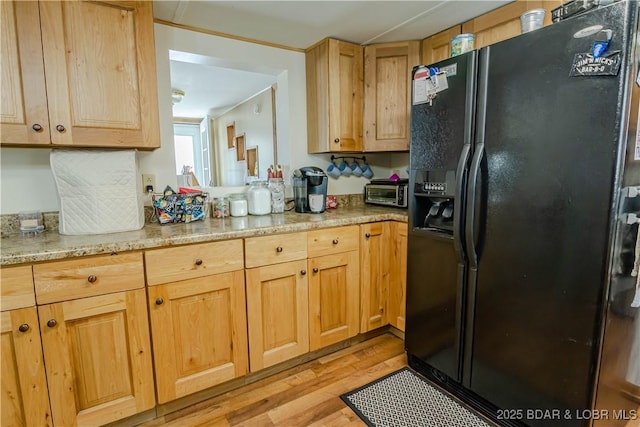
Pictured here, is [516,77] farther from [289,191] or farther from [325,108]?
[289,191]

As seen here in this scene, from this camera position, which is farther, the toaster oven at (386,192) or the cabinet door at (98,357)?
the toaster oven at (386,192)

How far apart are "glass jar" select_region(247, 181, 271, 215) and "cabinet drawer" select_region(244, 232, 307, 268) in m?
0.48

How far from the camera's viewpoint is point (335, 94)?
7.58 ft

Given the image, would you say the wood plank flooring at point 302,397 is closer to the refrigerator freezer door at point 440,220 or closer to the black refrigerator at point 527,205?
the refrigerator freezer door at point 440,220

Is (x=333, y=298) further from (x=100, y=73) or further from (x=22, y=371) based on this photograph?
(x=100, y=73)

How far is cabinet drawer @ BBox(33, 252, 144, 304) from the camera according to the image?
125cm

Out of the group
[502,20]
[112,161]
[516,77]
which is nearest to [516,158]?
[516,77]

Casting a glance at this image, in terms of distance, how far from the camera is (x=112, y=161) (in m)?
1.61

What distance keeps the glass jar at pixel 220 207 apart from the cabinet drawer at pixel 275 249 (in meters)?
0.54

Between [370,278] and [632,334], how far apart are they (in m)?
1.27

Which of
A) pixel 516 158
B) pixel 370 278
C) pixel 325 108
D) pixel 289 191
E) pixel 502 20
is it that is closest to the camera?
pixel 516 158

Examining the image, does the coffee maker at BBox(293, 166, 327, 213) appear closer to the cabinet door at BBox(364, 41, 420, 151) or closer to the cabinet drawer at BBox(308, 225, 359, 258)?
the cabinet drawer at BBox(308, 225, 359, 258)

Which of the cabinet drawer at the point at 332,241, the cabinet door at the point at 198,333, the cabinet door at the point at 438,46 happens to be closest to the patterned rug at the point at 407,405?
the cabinet door at the point at 198,333

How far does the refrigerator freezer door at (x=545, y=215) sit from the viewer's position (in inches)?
44.2
